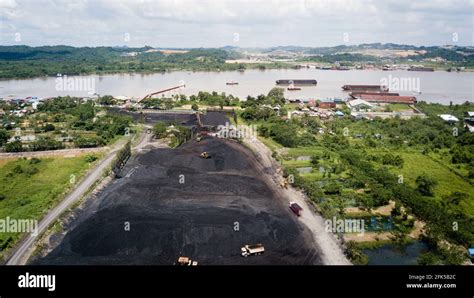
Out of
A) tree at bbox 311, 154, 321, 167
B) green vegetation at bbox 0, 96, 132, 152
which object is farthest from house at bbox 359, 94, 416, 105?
green vegetation at bbox 0, 96, 132, 152

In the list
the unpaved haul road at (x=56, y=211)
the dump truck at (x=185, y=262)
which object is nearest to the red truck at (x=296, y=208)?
the dump truck at (x=185, y=262)

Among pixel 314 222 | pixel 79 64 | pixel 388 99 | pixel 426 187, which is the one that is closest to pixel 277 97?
pixel 388 99

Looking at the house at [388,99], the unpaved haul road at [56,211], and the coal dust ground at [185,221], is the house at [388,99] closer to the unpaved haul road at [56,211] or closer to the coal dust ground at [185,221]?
the coal dust ground at [185,221]

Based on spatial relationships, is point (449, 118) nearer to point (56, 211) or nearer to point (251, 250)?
point (251, 250)

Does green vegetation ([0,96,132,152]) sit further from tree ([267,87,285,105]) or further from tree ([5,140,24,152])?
Answer: tree ([267,87,285,105])

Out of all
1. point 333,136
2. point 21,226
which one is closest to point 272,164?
point 333,136

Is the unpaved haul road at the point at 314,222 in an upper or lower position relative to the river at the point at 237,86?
lower
